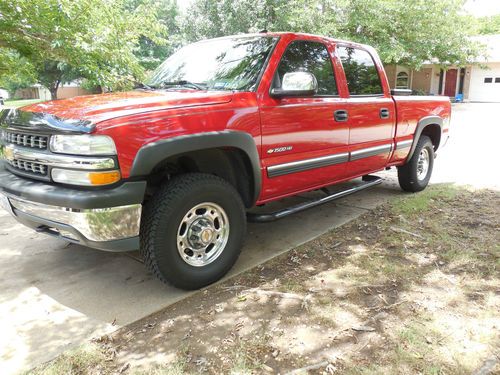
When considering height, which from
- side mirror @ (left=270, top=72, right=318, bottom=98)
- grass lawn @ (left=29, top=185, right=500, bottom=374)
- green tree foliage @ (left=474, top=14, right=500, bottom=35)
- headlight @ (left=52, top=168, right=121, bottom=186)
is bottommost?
grass lawn @ (left=29, top=185, right=500, bottom=374)

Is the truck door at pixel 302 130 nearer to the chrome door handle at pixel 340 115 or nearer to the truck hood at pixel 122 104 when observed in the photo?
the chrome door handle at pixel 340 115

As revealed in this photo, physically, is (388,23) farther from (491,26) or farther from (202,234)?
(491,26)

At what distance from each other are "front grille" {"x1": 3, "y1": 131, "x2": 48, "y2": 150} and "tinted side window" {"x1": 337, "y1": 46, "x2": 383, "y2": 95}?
304 centimetres

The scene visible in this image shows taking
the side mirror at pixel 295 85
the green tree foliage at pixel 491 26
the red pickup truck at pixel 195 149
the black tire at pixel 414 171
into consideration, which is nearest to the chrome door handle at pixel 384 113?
the red pickup truck at pixel 195 149

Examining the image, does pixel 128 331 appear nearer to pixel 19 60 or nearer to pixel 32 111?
pixel 32 111

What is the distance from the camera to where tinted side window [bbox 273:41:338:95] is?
3799 millimetres

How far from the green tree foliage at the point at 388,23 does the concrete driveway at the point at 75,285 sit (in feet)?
50.5

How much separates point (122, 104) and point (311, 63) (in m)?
2.00

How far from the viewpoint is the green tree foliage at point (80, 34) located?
586cm

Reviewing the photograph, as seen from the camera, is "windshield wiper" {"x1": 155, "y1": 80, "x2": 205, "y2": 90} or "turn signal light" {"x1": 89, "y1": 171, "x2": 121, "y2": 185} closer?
"turn signal light" {"x1": 89, "y1": 171, "x2": 121, "y2": 185}

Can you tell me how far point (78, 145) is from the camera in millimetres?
Result: 2670

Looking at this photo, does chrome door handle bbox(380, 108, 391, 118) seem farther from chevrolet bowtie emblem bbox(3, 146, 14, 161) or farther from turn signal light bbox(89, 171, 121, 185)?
chevrolet bowtie emblem bbox(3, 146, 14, 161)

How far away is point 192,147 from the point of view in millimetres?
2969

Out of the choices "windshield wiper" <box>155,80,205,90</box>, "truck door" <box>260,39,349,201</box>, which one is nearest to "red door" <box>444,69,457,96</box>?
"truck door" <box>260,39,349,201</box>
